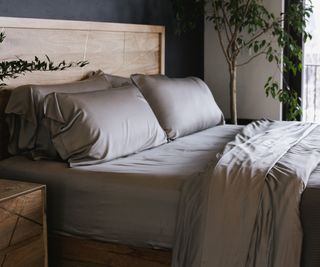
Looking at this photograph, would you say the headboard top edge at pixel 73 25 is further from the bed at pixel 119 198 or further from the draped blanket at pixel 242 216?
the draped blanket at pixel 242 216

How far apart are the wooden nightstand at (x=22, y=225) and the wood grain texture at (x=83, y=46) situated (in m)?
0.75

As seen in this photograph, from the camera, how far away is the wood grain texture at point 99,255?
2318mm

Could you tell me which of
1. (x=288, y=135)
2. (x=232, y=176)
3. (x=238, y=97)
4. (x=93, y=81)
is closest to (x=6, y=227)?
(x=232, y=176)

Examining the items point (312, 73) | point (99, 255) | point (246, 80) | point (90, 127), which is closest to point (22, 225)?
point (99, 255)

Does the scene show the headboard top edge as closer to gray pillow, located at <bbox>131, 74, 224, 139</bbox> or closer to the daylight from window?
gray pillow, located at <bbox>131, 74, 224, 139</bbox>

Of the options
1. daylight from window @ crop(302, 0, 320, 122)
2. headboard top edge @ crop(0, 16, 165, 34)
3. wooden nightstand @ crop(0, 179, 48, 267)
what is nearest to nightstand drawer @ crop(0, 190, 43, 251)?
wooden nightstand @ crop(0, 179, 48, 267)

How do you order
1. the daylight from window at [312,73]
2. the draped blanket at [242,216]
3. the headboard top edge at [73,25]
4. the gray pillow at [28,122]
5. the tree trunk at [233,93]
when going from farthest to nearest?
1. the daylight from window at [312,73]
2. the tree trunk at [233,93]
3. the headboard top edge at [73,25]
4. the gray pillow at [28,122]
5. the draped blanket at [242,216]

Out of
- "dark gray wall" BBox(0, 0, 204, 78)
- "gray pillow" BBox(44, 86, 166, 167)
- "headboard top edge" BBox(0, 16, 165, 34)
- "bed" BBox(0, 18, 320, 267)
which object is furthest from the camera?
"dark gray wall" BBox(0, 0, 204, 78)

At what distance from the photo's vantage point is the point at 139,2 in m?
4.09

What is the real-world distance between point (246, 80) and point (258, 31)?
447mm

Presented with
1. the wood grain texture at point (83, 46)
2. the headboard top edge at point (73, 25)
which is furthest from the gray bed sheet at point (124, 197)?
the headboard top edge at point (73, 25)

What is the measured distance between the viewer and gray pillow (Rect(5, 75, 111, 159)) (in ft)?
8.86

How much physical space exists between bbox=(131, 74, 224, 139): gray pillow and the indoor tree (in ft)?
3.11

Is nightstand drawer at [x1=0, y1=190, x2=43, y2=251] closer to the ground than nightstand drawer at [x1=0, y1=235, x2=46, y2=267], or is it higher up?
higher up
